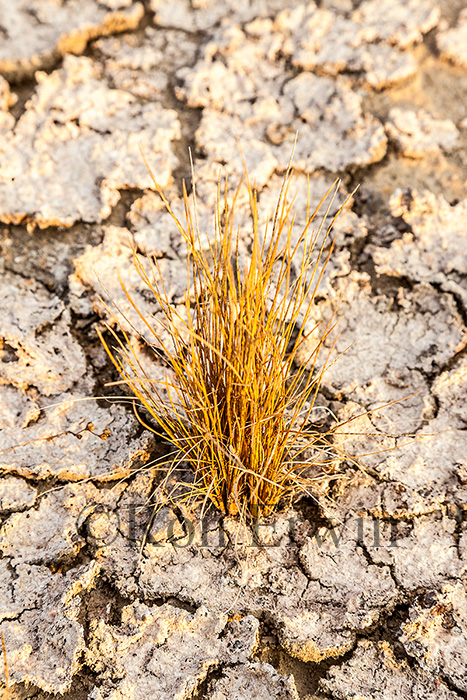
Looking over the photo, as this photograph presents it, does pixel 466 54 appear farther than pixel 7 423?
Yes

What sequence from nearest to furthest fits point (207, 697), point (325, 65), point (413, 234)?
point (207, 697) < point (413, 234) < point (325, 65)

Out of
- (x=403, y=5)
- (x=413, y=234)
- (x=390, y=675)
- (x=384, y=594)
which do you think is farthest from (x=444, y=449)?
(x=403, y=5)

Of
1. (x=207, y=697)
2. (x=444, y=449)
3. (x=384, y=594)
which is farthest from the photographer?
(x=444, y=449)

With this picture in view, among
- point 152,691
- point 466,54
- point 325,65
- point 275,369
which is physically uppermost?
point 466,54

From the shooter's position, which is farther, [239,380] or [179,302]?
[179,302]

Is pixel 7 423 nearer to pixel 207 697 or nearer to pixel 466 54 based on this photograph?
pixel 207 697

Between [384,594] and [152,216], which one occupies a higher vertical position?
[152,216]

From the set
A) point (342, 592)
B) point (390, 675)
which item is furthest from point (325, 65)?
point (390, 675)
